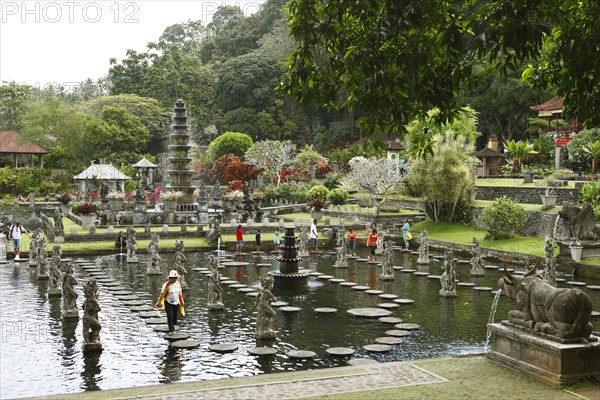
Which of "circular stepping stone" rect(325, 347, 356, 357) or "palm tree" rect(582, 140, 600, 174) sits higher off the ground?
"palm tree" rect(582, 140, 600, 174)

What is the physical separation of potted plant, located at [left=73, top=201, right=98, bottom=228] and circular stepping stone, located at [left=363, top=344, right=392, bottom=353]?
25973mm

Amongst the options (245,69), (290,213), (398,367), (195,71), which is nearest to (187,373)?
(398,367)

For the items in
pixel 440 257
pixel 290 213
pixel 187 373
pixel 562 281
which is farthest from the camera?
pixel 290 213

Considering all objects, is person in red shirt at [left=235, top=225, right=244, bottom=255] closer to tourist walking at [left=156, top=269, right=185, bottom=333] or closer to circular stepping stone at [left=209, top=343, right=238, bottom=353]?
tourist walking at [left=156, top=269, right=185, bottom=333]

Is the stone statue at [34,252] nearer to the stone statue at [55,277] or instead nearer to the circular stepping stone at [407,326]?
the stone statue at [55,277]

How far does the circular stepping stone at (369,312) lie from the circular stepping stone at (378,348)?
127 inches

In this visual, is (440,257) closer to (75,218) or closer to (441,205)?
(441,205)

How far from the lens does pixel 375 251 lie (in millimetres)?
31609

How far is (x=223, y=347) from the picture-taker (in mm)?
14547

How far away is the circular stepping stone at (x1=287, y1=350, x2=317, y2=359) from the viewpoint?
13.9 metres

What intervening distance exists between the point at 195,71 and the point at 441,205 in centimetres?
5002

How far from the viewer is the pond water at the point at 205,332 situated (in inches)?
502

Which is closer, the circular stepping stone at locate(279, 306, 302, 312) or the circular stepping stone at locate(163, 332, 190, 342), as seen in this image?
the circular stepping stone at locate(163, 332, 190, 342)

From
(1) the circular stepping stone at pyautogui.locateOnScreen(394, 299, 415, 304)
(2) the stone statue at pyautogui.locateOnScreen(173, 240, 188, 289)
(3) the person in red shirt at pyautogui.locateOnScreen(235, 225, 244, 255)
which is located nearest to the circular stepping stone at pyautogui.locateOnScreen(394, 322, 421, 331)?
(1) the circular stepping stone at pyautogui.locateOnScreen(394, 299, 415, 304)
